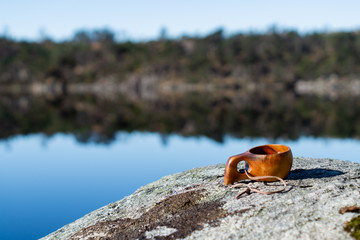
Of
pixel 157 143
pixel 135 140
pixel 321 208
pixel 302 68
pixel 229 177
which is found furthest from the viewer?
pixel 302 68

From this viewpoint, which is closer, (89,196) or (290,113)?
(89,196)

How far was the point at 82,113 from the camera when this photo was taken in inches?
1662

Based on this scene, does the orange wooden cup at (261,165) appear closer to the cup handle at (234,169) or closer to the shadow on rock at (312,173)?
the cup handle at (234,169)

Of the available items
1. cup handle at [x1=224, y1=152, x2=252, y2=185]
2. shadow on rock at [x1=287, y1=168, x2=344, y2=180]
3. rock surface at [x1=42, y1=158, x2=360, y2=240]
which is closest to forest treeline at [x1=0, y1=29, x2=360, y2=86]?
shadow on rock at [x1=287, y1=168, x2=344, y2=180]

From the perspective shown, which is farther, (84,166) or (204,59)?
(204,59)

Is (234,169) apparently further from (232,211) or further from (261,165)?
(232,211)

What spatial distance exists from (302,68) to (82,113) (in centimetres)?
7311

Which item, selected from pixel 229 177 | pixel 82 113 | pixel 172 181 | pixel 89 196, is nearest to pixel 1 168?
pixel 89 196

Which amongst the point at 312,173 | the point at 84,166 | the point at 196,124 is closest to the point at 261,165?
the point at 312,173

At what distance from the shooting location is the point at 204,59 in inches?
4491

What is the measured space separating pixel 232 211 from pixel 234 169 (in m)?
0.84

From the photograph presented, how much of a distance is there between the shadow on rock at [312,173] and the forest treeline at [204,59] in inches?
3875

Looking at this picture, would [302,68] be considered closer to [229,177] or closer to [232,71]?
[232,71]

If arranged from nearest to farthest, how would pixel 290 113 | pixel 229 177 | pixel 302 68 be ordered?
pixel 229 177
pixel 290 113
pixel 302 68
